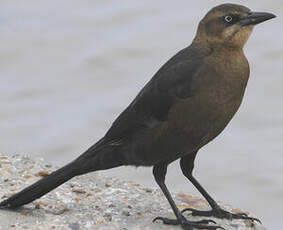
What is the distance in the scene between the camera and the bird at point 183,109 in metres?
6.00

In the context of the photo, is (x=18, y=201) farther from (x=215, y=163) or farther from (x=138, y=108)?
(x=215, y=163)

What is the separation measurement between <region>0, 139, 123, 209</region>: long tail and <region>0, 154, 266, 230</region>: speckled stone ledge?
10cm

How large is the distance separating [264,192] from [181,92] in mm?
4134

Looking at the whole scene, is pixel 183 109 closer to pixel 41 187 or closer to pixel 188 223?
pixel 188 223

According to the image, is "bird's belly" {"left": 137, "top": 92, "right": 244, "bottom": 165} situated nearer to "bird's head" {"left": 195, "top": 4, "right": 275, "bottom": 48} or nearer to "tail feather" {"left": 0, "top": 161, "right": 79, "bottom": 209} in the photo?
"bird's head" {"left": 195, "top": 4, "right": 275, "bottom": 48}

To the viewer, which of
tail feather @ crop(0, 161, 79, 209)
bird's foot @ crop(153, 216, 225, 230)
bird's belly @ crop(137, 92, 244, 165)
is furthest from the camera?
tail feather @ crop(0, 161, 79, 209)

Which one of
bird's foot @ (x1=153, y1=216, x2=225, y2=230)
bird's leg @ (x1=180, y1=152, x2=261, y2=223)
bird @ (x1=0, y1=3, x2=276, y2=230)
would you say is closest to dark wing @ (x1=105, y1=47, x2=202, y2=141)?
bird @ (x1=0, y1=3, x2=276, y2=230)

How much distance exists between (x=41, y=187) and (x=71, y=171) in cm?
22

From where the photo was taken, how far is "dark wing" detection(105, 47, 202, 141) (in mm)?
6094

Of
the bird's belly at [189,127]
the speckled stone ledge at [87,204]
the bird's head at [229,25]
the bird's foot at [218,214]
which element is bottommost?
the bird's foot at [218,214]

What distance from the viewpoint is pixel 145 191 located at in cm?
696

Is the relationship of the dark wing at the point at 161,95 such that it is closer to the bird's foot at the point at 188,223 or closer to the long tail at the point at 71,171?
the long tail at the point at 71,171

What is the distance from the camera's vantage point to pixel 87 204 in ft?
21.7

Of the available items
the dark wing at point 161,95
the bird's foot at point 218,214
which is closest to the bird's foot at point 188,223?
the bird's foot at point 218,214
